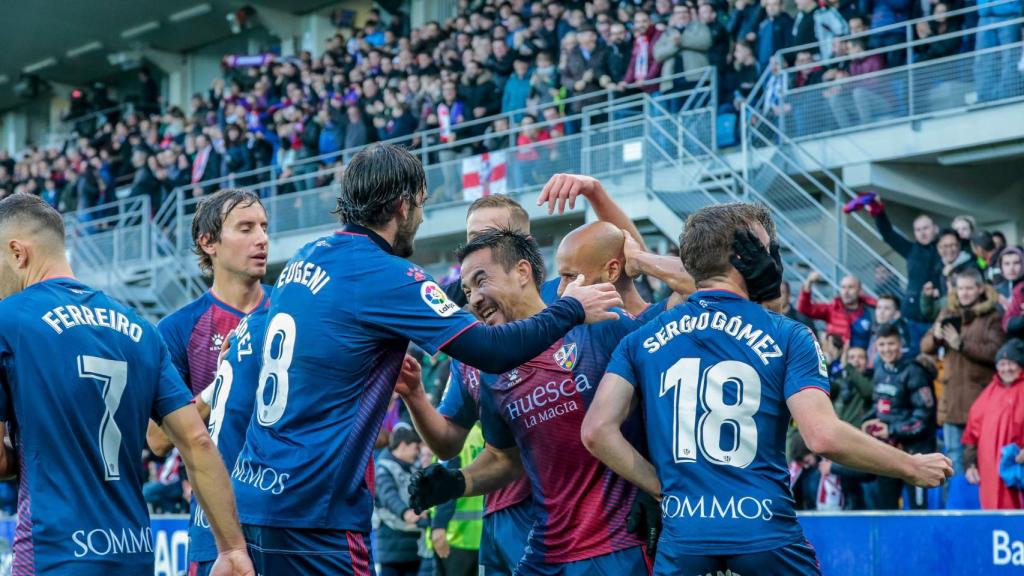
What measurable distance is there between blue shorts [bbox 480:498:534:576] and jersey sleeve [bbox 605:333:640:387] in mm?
984

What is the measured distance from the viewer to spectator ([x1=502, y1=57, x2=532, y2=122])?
1845 centimetres

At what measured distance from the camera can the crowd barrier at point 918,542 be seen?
730cm

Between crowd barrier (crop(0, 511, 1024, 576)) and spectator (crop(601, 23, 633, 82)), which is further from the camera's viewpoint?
spectator (crop(601, 23, 633, 82))

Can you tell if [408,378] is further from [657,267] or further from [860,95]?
[860,95]

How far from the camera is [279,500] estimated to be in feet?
15.1

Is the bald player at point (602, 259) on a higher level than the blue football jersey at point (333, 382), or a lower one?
higher

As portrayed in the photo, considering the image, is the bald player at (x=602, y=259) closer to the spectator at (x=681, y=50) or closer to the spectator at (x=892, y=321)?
the spectator at (x=892, y=321)

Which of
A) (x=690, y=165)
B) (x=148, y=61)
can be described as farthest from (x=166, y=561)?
(x=148, y=61)

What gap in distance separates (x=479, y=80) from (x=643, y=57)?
10.5ft

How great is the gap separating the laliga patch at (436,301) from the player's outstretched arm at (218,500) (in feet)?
2.96

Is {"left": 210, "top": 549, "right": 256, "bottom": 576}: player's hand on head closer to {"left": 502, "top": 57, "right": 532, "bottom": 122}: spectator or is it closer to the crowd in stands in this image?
the crowd in stands

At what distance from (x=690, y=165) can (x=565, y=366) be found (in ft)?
33.7

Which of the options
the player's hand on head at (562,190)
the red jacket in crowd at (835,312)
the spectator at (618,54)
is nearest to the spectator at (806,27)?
the spectator at (618,54)

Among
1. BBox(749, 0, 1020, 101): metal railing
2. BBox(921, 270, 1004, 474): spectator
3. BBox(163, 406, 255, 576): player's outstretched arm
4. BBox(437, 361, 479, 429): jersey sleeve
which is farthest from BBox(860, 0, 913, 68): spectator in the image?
BBox(163, 406, 255, 576): player's outstretched arm
